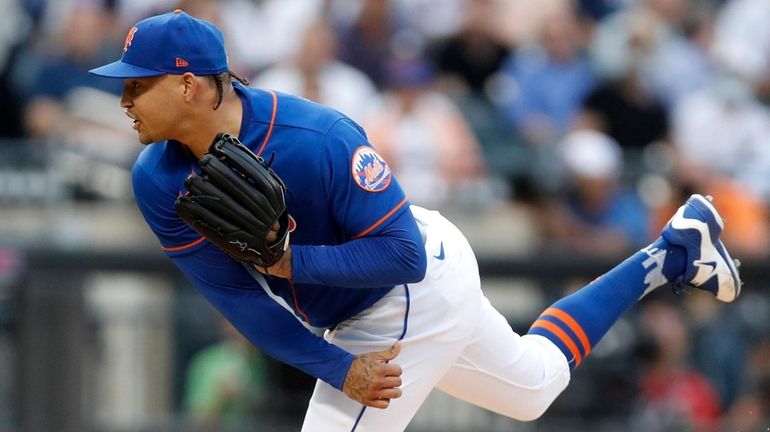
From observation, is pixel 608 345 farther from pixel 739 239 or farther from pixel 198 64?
pixel 198 64

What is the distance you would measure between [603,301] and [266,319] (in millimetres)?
1345

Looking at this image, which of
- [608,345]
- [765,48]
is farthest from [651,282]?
[765,48]

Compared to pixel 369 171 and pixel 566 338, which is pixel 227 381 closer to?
Result: pixel 566 338

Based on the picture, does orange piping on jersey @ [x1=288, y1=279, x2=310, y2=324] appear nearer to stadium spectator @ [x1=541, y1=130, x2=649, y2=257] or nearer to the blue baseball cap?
the blue baseball cap

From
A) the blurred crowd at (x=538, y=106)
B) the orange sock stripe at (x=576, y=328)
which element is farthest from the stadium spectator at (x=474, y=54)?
the orange sock stripe at (x=576, y=328)

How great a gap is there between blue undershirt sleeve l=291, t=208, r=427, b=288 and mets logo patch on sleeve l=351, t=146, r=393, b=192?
12cm

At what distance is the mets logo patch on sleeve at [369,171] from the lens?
167 inches

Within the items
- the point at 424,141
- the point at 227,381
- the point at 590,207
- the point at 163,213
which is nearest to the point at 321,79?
the point at 424,141

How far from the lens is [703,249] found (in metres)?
5.23

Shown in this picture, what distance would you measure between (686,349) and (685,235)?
9.39 feet

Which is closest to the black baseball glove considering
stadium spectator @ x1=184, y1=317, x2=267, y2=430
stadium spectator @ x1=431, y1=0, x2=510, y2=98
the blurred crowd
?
stadium spectator @ x1=184, y1=317, x2=267, y2=430

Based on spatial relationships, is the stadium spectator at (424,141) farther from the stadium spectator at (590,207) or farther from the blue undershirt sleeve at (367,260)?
the blue undershirt sleeve at (367,260)

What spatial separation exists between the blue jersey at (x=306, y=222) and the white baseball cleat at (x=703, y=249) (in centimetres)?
129

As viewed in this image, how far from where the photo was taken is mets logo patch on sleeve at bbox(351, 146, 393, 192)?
424 cm
